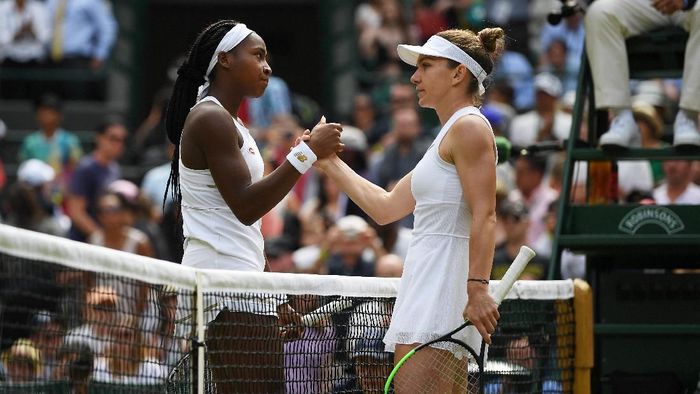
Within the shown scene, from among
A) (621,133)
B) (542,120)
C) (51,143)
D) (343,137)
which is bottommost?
(621,133)

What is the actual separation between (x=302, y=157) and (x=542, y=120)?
7.90 m

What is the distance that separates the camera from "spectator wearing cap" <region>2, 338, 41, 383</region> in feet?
17.0

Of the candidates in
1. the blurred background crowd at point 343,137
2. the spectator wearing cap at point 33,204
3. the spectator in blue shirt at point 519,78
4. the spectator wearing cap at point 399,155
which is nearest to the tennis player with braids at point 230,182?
the blurred background crowd at point 343,137

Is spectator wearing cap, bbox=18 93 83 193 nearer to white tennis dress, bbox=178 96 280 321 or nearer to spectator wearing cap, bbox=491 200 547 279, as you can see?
spectator wearing cap, bbox=491 200 547 279

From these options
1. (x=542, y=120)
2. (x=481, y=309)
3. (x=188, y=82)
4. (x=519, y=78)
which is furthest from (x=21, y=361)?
(x=519, y=78)

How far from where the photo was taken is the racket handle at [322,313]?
5.75 meters

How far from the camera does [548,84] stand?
13398 millimetres

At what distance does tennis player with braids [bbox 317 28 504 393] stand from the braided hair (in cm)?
79

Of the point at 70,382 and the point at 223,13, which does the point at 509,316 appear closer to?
the point at 70,382

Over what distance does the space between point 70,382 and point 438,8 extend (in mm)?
11397

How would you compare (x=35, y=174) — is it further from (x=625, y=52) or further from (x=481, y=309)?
(x=481, y=309)

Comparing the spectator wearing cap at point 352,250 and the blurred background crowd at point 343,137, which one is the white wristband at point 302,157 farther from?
the spectator wearing cap at point 352,250

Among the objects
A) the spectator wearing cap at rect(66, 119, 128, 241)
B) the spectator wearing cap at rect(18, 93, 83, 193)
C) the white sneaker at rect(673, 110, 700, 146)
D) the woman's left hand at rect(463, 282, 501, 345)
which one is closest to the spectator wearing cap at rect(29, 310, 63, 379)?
the woman's left hand at rect(463, 282, 501, 345)

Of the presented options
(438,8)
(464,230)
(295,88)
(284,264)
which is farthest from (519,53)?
(464,230)
